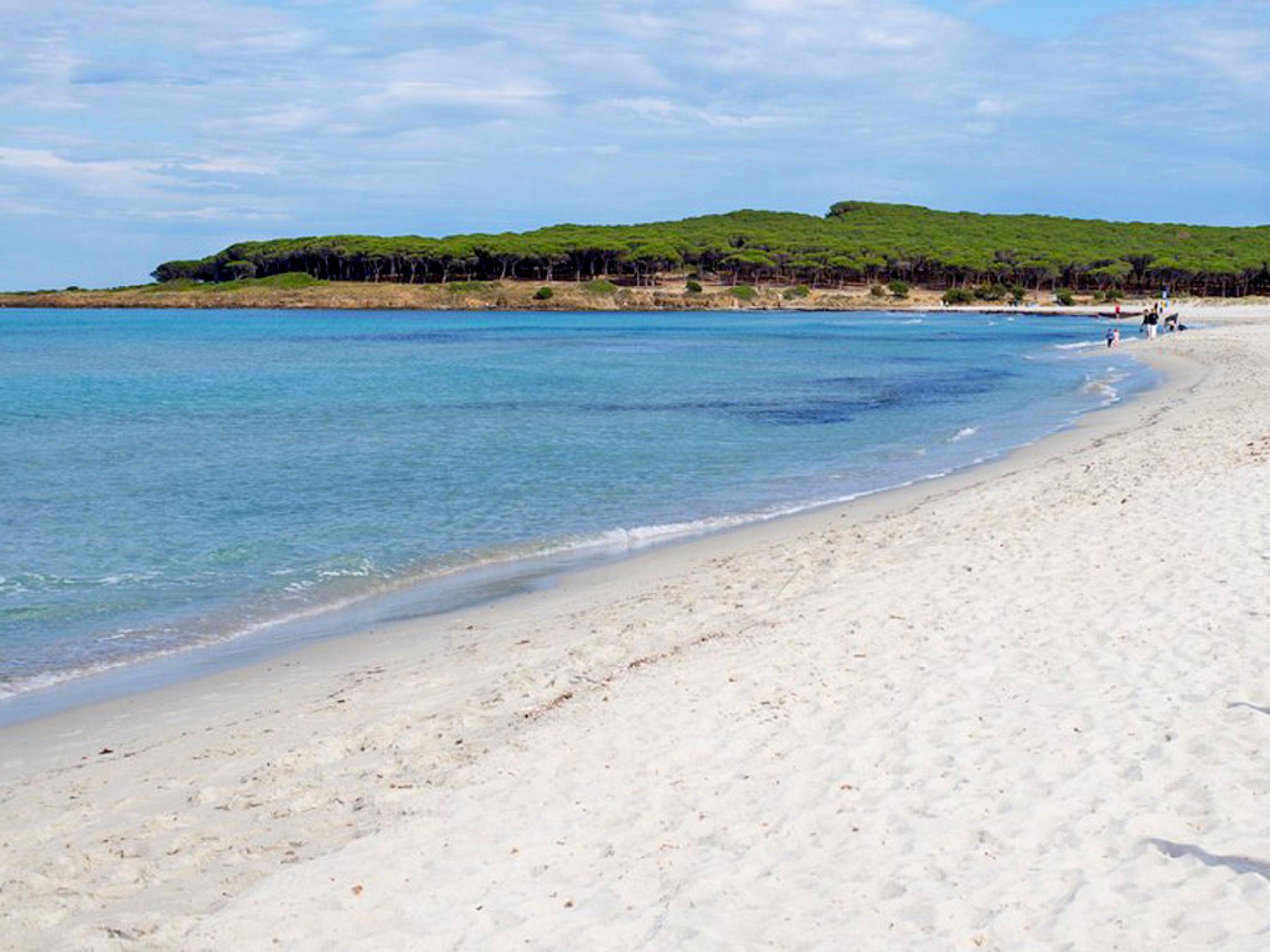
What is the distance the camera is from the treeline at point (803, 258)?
13025cm

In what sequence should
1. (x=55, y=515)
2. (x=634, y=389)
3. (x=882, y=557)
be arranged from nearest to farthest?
(x=882, y=557) < (x=55, y=515) < (x=634, y=389)

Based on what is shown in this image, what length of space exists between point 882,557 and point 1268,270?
123422 millimetres

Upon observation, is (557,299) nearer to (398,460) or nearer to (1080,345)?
(1080,345)

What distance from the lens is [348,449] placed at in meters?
25.7

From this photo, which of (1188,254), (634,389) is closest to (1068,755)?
(634,389)

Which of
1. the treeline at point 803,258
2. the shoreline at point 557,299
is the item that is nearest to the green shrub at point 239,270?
the treeline at point 803,258

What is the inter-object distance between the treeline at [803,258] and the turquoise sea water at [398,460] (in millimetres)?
79910

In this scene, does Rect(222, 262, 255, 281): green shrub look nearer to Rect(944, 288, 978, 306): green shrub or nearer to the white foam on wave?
Rect(944, 288, 978, 306): green shrub

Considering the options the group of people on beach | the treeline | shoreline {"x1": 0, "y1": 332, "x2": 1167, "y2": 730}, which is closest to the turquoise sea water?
shoreline {"x1": 0, "y1": 332, "x2": 1167, "y2": 730}

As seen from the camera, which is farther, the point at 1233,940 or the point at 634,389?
the point at 634,389

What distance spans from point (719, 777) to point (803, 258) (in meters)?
149

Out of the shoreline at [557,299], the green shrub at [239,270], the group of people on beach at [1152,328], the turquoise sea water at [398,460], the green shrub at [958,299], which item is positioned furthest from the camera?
the green shrub at [239,270]

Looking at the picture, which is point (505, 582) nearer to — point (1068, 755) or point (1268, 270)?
point (1068, 755)

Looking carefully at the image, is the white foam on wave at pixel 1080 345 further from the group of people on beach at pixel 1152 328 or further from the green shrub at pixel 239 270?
the green shrub at pixel 239 270
